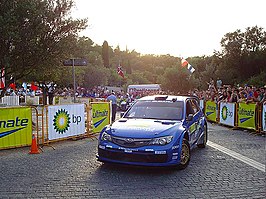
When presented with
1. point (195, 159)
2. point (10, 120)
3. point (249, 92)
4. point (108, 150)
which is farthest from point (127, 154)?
point (249, 92)

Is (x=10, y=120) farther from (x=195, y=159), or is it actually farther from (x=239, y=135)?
(x=239, y=135)

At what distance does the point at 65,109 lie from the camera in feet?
35.0

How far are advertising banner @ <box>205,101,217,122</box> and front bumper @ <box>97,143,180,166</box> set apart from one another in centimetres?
1152

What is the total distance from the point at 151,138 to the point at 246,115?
343 inches

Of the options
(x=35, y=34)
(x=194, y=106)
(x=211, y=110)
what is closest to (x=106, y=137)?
(x=194, y=106)

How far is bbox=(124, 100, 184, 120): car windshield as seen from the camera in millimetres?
7980

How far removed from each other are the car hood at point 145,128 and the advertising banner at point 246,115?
7.13m

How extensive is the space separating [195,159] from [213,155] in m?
0.77

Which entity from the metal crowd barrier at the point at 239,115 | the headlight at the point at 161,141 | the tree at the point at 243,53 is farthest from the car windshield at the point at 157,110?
the tree at the point at 243,53

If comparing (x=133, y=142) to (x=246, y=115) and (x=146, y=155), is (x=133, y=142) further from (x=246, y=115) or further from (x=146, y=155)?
(x=246, y=115)

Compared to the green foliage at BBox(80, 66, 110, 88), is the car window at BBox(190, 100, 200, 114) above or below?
below

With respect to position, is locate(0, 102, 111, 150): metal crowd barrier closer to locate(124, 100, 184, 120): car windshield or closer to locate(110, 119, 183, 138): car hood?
locate(124, 100, 184, 120): car windshield

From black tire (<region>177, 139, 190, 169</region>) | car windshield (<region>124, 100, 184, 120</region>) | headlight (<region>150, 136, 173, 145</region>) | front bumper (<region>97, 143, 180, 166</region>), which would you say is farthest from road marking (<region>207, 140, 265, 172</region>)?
headlight (<region>150, 136, 173, 145</region>)

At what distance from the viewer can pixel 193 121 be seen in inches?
333
